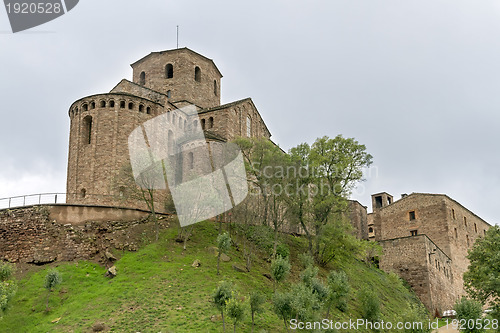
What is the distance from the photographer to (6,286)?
76.4ft

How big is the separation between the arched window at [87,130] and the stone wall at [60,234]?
24.2ft

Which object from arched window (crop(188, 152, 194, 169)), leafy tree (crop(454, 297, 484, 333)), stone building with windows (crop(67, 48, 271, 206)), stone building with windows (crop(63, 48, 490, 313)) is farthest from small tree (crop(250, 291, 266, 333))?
arched window (crop(188, 152, 194, 169))

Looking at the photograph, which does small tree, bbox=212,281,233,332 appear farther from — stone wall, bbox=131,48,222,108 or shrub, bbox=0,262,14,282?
stone wall, bbox=131,48,222,108

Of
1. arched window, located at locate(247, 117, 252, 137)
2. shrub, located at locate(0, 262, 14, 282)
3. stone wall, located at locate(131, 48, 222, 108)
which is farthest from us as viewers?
stone wall, located at locate(131, 48, 222, 108)

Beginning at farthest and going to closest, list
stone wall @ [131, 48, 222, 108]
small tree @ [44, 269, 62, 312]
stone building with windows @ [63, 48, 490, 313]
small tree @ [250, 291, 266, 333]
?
stone wall @ [131, 48, 222, 108] → stone building with windows @ [63, 48, 490, 313] → small tree @ [44, 269, 62, 312] → small tree @ [250, 291, 266, 333]

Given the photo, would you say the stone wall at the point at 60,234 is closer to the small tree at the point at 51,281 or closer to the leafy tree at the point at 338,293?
the small tree at the point at 51,281

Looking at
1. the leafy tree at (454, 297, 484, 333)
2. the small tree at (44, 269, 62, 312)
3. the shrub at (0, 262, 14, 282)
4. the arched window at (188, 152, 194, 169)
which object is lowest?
the leafy tree at (454, 297, 484, 333)

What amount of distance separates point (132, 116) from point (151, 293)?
15780mm

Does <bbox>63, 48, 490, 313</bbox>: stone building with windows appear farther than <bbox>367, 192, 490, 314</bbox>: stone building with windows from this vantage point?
No

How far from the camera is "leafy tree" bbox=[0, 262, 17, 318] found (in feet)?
70.1

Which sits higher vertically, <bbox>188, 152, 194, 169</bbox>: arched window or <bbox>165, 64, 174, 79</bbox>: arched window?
<bbox>165, 64, 174, 79</bbox>: arched window

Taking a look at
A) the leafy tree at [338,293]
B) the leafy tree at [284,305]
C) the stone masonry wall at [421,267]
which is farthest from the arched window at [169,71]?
the leafy tree at [284,305]

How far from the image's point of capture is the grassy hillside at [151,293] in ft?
70.1

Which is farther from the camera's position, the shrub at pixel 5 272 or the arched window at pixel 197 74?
the arched window at pixel 197 74
